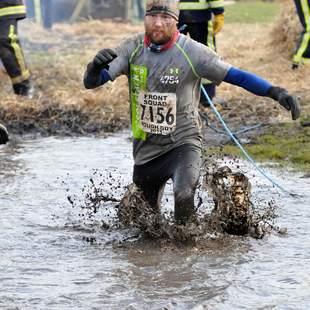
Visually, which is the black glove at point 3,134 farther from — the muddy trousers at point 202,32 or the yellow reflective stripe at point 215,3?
the yellow reflective stripe at point 215,3

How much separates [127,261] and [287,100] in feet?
5.16

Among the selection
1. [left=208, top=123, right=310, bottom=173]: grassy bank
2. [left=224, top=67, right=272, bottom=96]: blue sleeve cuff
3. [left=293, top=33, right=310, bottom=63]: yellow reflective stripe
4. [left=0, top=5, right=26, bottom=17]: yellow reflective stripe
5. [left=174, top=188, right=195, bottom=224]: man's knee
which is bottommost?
[left=208, top=123, right=310, bottom=173]: grassy bank

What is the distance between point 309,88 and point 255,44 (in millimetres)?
5197

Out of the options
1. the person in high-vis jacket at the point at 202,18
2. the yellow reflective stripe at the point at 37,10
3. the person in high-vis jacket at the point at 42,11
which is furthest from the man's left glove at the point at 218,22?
the yellow reflective stripe at the point at 37,10

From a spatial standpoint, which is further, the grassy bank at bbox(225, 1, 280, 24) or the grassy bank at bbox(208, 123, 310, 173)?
the grassy bank at bbox(225, 1, 280, 24)

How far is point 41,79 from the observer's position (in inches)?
603

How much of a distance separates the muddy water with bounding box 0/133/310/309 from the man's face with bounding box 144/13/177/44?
1.50 meters

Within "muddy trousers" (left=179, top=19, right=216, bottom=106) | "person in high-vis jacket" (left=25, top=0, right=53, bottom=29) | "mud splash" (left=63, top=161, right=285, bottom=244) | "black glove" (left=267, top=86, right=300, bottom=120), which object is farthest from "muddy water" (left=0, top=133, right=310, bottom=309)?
"person in high-vis jacket" (left=25, top=0, right=53, bottom=29)

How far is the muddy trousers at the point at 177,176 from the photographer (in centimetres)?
689

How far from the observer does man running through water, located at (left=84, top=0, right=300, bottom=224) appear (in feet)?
22.2

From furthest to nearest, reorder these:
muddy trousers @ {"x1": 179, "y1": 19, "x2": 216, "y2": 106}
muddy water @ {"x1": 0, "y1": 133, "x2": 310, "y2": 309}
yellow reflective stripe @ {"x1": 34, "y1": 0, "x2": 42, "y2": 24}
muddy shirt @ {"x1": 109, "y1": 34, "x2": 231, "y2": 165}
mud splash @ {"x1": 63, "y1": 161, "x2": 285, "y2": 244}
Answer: yellow reflective stripe @ {"x1": 34, "y1": 0, "x2": 42, "y2": 24}
muddy trousers @ {"x1": 179, "y1": 19, "x2": 216, "y2": 106}
mud splash @ {"x1": 63, "y1": 161, "x2": 285, "y2": 244}
muddy shirt @ {"x1": 109, "y1": 34, "x2": 231, "y2": 165}
muddy water @ {"x1": 0, "y1": 133, "x2": 310, "y2": 309}

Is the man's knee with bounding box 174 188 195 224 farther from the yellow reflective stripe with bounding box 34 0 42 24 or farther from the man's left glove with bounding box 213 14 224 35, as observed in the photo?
the yellow reflective stripe with bounding box 34 0 42 24

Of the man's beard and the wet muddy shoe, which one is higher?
the man's beard

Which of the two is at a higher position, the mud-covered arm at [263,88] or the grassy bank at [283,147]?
the mud-covered arm at [263,88]
